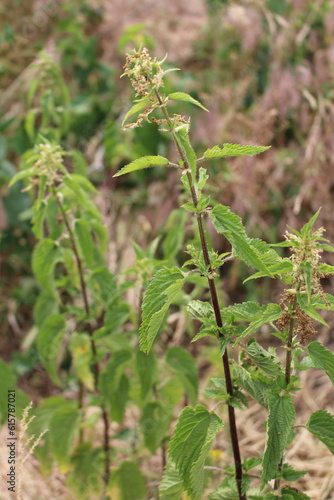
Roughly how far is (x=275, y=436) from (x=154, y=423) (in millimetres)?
572

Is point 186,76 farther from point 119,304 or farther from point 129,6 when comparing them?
point 119,304

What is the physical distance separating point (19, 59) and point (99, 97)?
62 centimetres

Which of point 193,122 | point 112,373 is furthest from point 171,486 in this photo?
point 193,122

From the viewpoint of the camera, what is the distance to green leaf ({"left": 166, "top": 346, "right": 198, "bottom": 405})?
1.36m

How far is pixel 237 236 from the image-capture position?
2.82 feet

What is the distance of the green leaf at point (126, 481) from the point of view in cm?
147

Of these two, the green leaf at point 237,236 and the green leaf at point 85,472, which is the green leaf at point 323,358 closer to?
the green leaf at point 237,236

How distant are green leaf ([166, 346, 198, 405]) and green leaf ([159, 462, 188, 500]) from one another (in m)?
0.29

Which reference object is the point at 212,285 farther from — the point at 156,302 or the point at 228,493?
the point at 228,493

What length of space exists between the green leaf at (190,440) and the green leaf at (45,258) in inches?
A: 22.1

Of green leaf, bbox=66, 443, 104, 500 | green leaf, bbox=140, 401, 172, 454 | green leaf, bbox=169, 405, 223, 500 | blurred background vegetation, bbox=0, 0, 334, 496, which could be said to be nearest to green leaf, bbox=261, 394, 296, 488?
green leaf, bbox=169, 405, 223, 500

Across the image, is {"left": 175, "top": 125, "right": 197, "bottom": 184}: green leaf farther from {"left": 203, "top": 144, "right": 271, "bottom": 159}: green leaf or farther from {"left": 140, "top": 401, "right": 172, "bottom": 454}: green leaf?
{"left": 140, "top": 401, "right": 172, "bottom": 454}: green leaf

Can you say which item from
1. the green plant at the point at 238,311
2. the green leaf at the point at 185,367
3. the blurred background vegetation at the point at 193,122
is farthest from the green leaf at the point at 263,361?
the blurred background vegetation at the point at 193,122

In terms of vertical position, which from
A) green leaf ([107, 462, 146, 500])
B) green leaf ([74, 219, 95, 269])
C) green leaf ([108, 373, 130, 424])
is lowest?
green leaf ([107, 462, 146, 500])
